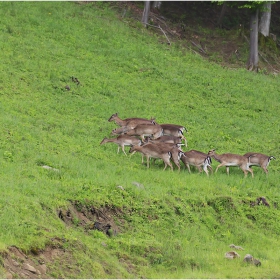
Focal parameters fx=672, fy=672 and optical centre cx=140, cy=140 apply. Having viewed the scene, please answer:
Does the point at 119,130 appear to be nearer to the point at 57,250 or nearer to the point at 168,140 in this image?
the point at 168,140

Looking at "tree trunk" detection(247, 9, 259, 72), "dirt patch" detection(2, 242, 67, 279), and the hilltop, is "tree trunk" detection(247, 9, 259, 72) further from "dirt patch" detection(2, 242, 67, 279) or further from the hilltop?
"dirt patch" detection(2, 242, 67, 279)

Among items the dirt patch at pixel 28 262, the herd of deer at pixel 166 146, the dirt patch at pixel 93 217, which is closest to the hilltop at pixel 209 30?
the herd of deer at pixel 166 146

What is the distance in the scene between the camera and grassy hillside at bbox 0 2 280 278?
12617 mm

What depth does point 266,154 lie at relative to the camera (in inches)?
846

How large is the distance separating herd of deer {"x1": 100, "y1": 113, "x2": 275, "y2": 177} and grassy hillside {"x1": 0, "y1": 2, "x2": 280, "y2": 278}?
382 mm

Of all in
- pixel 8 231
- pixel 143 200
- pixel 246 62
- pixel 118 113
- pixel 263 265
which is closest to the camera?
pixel 8 231

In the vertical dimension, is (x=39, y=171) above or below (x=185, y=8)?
below

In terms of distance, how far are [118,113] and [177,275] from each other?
11639 mm

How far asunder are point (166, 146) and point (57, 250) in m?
7.91

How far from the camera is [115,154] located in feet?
64.4

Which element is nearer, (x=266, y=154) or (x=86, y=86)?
(x=266, y=154)

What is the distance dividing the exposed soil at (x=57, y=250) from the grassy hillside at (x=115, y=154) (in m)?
0.03

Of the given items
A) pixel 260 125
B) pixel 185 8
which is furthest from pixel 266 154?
pixel 185 8

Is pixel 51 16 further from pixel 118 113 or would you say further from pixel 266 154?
pixel 266 154
